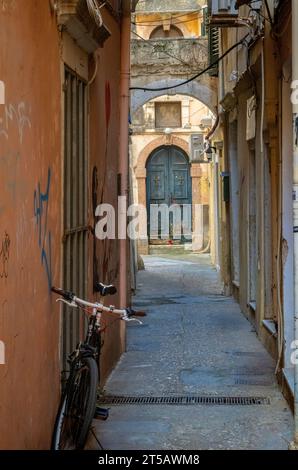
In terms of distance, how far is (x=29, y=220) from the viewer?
454cm

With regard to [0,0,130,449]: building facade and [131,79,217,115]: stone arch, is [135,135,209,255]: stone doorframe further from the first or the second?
[0,0,130,449]: building facade

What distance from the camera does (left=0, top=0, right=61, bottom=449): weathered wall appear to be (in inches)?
158

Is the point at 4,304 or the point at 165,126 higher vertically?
the point at 165,126

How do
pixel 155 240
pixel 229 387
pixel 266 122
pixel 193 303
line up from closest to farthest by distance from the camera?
pixel 229 387 < pixel 266 122 < pixel 193 303 < pixel 155 240

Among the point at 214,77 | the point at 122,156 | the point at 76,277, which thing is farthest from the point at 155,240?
the point at 76,277

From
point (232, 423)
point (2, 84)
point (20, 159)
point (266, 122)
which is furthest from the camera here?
point (266, 122)

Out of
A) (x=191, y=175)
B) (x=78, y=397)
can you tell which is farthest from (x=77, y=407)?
(x=191, y=175)

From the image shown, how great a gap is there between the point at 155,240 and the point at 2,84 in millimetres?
25150

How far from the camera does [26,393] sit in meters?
4.48

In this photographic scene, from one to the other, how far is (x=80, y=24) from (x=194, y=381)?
13.0 ft

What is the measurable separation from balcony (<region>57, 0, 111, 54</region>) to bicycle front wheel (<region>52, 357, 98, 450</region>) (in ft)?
8.14

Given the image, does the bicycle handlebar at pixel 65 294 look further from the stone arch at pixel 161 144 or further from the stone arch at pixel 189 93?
the stone arch at pixel 161 144

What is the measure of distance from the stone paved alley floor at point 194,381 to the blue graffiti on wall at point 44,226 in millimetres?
1585

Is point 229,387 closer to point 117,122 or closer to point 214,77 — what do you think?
point 117,122
